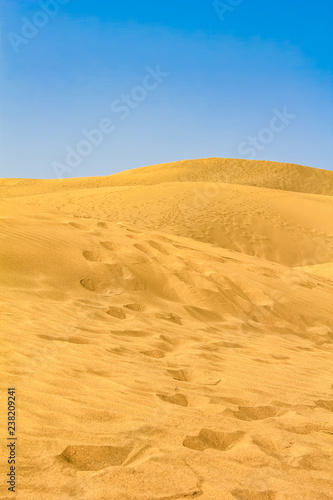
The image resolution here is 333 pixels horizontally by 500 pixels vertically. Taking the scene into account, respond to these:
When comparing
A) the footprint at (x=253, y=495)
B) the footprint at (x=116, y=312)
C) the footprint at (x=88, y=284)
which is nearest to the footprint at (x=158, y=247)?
the footprint at (x=88, y=284)

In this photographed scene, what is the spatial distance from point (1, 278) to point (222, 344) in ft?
8.49

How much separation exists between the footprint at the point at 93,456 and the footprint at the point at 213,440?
0.37 m

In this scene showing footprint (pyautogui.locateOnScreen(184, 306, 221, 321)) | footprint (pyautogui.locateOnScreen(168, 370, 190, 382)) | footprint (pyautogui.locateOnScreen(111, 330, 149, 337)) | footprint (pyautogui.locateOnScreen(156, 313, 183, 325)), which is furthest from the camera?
footprint (pyautogui.locateOnScreen(184, 306, 221, 321))

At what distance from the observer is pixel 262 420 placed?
2.96 m

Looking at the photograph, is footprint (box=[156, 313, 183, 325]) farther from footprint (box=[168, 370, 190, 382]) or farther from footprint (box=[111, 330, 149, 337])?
footprint (box=[168, 370, 190, 382])

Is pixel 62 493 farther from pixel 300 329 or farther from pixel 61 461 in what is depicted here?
pixel 300 329

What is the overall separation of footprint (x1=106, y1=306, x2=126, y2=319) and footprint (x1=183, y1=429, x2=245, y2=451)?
98.3 inches

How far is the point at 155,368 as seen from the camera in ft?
12.0

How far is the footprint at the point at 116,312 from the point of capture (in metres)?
5.03

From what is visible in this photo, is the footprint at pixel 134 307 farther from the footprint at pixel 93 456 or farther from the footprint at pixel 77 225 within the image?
the footprint at pixel 93 456

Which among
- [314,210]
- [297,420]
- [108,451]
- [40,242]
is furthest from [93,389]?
[314,210]

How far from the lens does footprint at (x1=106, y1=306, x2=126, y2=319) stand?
5.03 meters

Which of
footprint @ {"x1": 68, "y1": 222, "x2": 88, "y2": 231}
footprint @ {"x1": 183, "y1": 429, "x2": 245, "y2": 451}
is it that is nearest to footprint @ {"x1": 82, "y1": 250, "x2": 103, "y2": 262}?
footprint @ {"x1": 68, "y1": 222, "x2": 88, "y2": 231}

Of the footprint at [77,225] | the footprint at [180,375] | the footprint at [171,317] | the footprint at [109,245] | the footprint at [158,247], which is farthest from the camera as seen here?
the footprint at [77,225]
